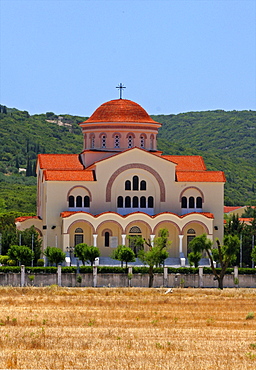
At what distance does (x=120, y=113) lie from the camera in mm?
78438

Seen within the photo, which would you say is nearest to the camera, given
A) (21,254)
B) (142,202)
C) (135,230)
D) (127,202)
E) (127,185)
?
(21,254)

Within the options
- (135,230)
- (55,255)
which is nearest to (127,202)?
(135,230)

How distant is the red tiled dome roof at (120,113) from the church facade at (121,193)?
0.09m

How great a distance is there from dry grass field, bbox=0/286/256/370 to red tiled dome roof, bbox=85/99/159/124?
104 feet

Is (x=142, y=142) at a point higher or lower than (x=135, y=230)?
higher

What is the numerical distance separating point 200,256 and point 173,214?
5.42 metres

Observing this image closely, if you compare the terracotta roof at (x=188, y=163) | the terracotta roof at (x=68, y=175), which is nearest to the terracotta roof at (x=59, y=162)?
the terracotta roof at (x=68, y=175)

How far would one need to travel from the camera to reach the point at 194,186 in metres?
75.0

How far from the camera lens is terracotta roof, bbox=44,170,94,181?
2872 inches

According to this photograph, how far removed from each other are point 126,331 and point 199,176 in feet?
148

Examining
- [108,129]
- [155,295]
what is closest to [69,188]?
[108,129]

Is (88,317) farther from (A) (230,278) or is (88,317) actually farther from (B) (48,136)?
(B) (48,136)

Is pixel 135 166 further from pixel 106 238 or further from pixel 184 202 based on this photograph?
pixel 106 238

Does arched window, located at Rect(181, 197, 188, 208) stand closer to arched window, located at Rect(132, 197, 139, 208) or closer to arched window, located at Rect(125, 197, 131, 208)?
arched window, located at Rect(132, 197, 139, 208)
